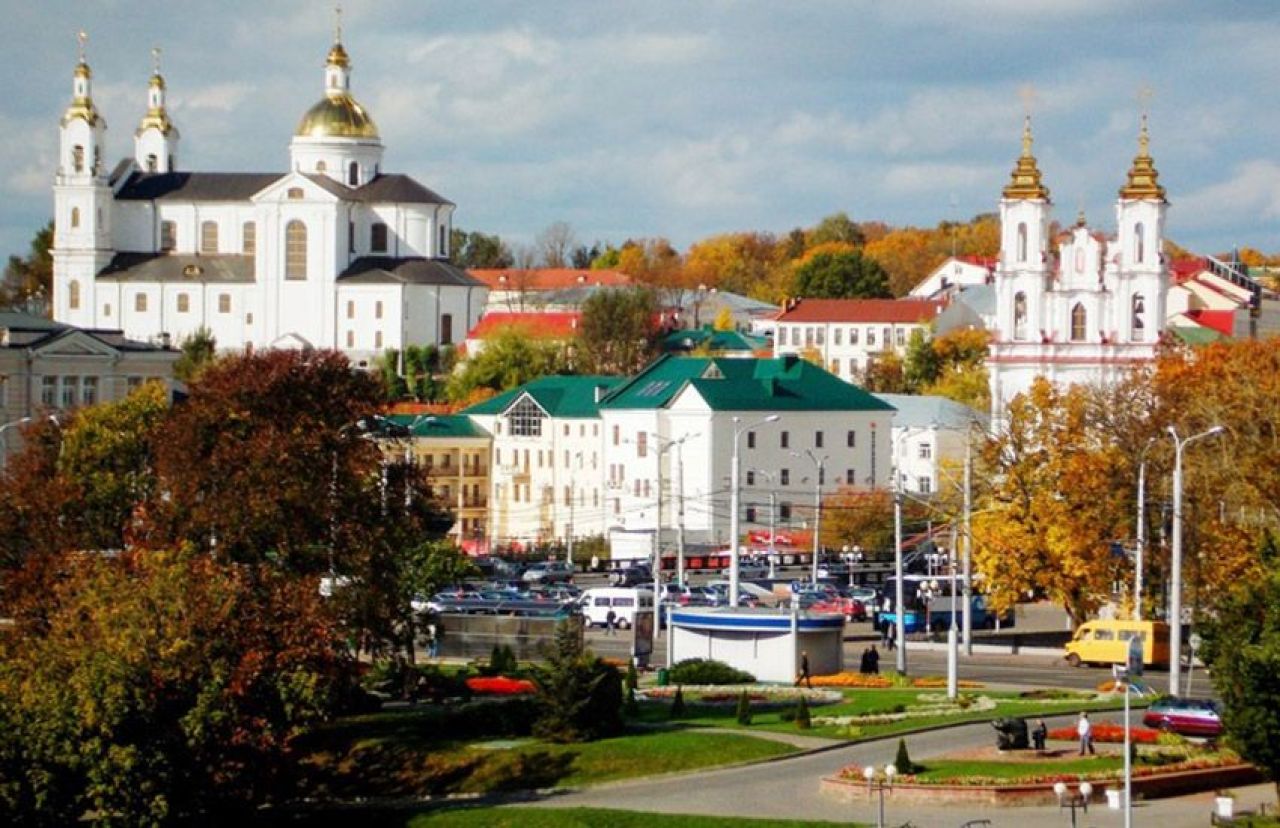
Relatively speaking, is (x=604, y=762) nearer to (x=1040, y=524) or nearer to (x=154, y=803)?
(x=154, y=803)

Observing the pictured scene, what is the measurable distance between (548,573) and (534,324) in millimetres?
68918

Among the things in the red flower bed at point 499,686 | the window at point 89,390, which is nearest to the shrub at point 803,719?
the red flower bed at point 499,686

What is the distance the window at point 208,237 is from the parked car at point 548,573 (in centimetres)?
7602

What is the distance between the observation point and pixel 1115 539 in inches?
2758

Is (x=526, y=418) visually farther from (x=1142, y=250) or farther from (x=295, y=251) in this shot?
(x=295, y=251)

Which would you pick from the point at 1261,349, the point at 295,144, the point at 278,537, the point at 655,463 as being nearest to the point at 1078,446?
the point at 1261,349

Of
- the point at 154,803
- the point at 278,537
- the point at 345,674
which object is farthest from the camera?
the point at 278,537

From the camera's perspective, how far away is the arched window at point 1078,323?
359 feet

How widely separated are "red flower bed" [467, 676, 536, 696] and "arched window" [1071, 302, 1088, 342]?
55.0 meters

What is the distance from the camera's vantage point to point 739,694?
54188 mm

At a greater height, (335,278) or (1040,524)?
(335,278)

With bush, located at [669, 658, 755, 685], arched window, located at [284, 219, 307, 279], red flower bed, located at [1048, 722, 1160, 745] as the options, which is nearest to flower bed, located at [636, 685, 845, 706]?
bush, located at [669, 658, 755, 685]

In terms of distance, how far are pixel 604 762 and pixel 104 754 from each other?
24.5 ft

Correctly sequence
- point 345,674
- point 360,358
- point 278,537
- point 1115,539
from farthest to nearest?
1. point 360,358
2. point 1115,539
3. point 278,537
4. point 345,674
